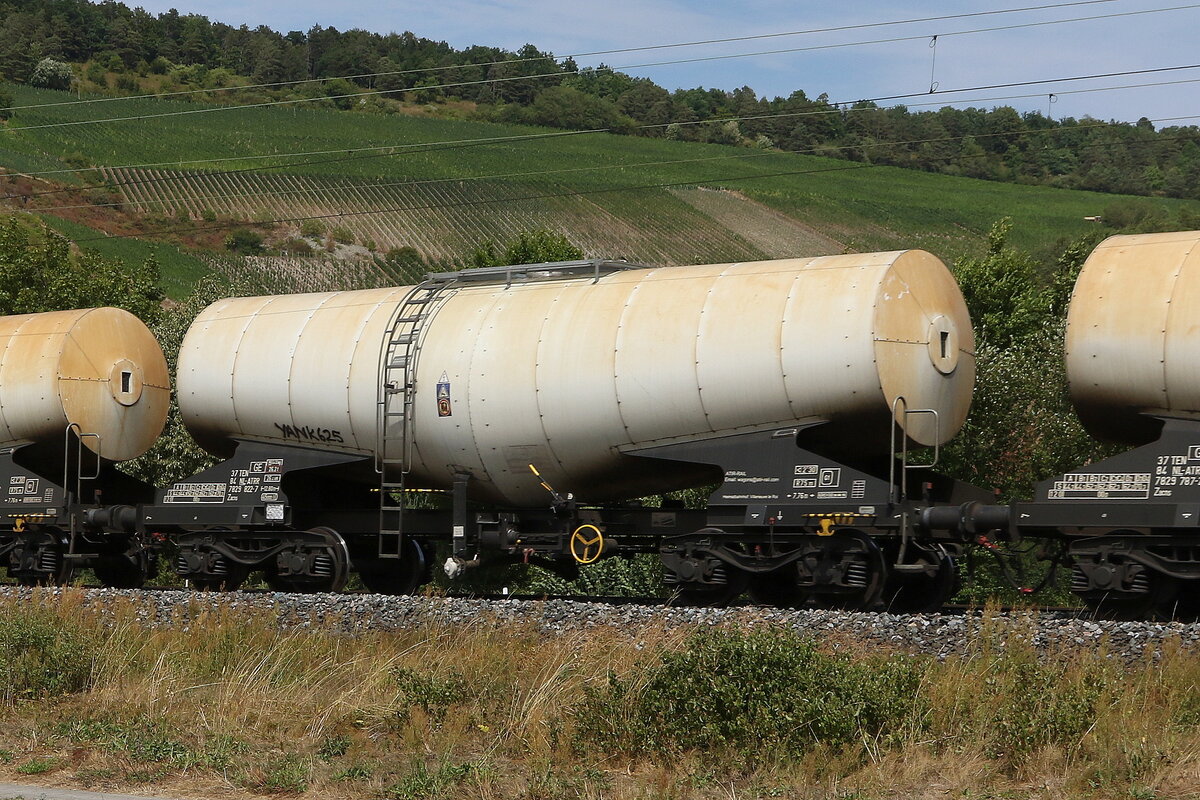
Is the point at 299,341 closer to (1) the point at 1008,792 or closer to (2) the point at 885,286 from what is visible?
(2) the point at 885,286

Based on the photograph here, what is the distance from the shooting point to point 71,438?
1992 centimetres

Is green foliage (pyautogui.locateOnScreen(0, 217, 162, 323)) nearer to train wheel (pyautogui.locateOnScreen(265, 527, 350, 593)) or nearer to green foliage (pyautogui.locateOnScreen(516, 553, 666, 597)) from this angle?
green foliage (pyautogui.locateOnScreen(516, 553, 666, 597))

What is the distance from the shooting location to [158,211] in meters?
75.2

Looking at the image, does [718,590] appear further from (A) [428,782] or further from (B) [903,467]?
(A) [428,782]

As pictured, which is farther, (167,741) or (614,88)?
(614,88)

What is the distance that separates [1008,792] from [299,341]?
1202cm

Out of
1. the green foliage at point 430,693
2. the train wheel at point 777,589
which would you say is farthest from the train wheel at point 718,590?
the green foliage at point 430,693

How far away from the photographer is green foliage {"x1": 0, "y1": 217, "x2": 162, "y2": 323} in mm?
37438

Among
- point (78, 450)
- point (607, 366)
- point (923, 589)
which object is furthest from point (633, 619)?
point (78, 450)

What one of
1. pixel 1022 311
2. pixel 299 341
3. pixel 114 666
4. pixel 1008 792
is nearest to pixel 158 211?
pixel 1022 311

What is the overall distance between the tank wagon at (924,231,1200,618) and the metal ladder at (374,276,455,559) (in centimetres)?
730

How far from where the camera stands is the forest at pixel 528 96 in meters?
99.6

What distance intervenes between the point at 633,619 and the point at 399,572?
22.3 ft

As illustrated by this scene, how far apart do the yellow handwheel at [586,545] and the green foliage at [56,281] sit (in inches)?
974
